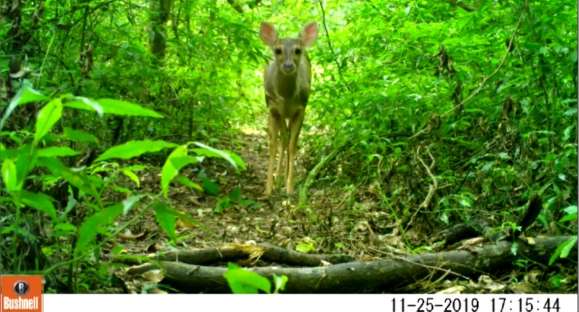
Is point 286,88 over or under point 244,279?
over

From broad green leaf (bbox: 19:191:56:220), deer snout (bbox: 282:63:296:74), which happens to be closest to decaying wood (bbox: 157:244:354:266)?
broad green leaf (bbox: 19:191:56:220)

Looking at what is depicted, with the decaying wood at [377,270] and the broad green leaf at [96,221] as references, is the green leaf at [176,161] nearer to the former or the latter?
the broad green leaf at [96,221]

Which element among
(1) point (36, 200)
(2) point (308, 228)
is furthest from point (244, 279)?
(2) point (308, 228)

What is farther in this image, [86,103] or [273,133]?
[273,133]

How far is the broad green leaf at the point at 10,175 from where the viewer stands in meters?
2.22

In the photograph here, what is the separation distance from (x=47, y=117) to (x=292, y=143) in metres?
5.24

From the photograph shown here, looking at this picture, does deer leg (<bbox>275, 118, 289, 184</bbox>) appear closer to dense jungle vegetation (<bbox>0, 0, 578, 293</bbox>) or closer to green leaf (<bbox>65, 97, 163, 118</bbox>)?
dense jungle vegetation (<bbox>0, 0, 578, 293</bbox>)

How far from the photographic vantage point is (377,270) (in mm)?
3795

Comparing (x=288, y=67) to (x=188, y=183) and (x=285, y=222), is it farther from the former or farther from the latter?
(x=188, y=183)

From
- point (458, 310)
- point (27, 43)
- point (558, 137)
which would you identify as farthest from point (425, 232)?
point (27, 43)

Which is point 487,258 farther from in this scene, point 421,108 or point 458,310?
point 421,108

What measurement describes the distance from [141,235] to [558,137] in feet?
7.36

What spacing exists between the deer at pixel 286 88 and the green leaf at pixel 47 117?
515cm

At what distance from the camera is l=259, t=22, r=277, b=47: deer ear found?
7303mm
